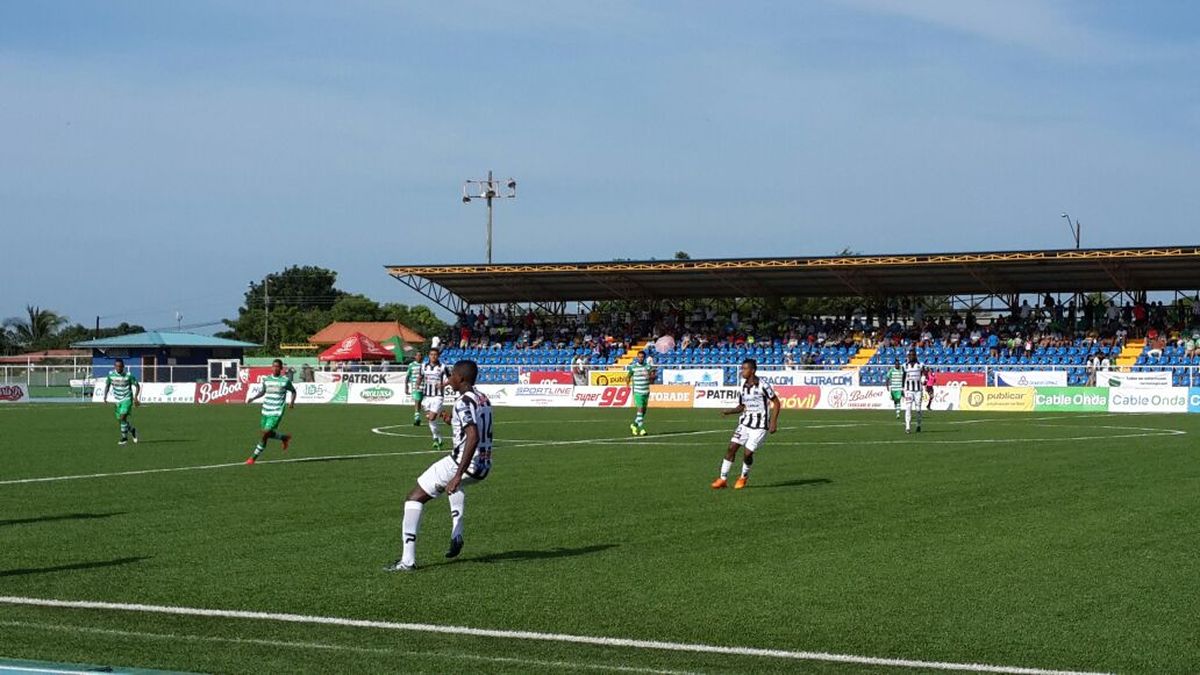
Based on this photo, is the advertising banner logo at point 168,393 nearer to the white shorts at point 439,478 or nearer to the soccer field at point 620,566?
the soccer field at point 620,566

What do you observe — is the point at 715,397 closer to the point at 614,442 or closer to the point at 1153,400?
the point at 1153,400

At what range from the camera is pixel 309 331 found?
132m

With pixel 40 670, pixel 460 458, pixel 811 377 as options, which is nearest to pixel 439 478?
pixel 460 458

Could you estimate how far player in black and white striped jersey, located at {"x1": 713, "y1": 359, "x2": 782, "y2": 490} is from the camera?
814 inches

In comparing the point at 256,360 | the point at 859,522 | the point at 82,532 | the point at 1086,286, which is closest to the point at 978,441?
the point at 859,522

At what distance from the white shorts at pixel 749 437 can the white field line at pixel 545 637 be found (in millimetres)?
11252

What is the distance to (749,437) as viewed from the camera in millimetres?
20938

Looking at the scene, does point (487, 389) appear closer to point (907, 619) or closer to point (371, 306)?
point (907, 619)

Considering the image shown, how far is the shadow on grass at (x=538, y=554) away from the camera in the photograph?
13.3 m

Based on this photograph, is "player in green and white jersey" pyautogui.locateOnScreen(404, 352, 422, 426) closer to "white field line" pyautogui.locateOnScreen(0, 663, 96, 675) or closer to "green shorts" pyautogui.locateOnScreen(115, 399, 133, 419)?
"green shorts" pyautogui.locateOnScreen(115, 399, 133, 419)

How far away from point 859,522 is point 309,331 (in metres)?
→ 120

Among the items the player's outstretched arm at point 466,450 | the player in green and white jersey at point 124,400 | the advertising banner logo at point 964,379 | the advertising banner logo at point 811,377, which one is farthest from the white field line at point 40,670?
the advertising banner logo at point 811,377

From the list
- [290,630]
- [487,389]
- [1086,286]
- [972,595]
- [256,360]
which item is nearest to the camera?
[290,630]

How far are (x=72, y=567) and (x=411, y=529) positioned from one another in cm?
317
